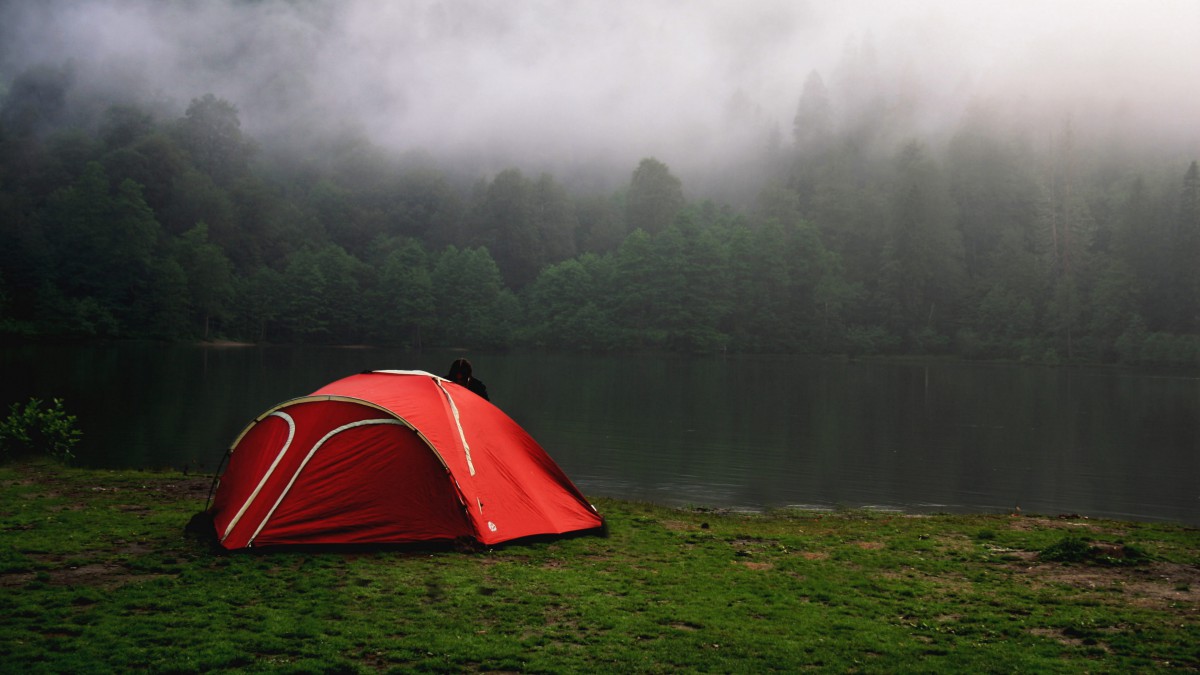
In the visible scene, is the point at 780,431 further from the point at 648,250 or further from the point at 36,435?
the point at 648,250

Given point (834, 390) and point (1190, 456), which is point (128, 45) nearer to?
point (834, 390)

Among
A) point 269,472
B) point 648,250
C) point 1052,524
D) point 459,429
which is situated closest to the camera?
point 269,472

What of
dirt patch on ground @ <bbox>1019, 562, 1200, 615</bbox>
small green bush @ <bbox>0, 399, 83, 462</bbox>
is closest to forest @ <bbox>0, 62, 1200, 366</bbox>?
small green bush @ <bbox>0, 399, 83, 462</bbox>

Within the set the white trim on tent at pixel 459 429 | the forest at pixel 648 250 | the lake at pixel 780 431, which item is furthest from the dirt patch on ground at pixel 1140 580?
the forest at pixel 648 250

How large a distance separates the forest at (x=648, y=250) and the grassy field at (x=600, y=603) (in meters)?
69.9

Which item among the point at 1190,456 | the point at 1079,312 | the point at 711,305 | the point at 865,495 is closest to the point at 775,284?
the point at 711,305

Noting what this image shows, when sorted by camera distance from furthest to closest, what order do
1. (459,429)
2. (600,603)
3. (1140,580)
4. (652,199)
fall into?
(652,199) → (459,429) → (1140,580) → (600,603)

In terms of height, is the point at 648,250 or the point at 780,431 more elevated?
the point at 648,250

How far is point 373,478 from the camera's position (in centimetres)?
928

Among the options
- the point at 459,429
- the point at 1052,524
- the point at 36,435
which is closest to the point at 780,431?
the point at 1052,524

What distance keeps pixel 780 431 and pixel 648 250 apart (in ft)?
221

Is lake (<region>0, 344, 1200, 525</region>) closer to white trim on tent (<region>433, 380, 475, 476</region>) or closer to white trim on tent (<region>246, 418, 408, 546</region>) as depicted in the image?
white trim on tent (<region>433, 380, 475, 476</region>)

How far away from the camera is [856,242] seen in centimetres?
10175

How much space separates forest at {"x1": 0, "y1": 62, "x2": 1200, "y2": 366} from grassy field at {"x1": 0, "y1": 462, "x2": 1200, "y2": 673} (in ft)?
229
